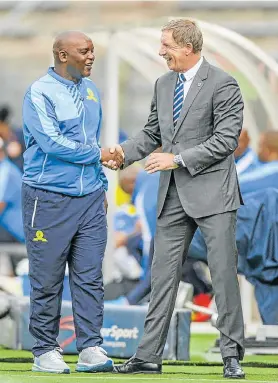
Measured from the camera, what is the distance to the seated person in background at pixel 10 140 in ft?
55.0

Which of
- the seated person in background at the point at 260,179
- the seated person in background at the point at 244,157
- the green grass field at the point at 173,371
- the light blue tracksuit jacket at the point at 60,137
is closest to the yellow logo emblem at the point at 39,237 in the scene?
the light blue tracksuit jacket at the point at 60,137

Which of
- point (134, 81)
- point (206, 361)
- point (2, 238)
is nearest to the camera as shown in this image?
point (206, 361)

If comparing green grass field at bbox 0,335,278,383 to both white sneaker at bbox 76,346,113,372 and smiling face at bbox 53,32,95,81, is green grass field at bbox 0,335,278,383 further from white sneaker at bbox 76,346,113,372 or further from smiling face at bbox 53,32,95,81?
smiling face at bbox 53,32,95,81

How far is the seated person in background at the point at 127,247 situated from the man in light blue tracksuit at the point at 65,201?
13.1 feet

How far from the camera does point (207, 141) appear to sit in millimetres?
8359

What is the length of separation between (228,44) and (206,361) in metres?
4.53

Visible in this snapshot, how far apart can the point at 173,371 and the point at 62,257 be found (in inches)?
43.9

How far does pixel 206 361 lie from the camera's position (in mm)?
10234

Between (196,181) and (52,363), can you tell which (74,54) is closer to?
(196,181)

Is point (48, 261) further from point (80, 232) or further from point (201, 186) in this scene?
point (201, 186)

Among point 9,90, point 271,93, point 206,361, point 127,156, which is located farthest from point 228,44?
point 9,90

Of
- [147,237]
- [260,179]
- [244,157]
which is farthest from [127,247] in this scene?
[260,179]

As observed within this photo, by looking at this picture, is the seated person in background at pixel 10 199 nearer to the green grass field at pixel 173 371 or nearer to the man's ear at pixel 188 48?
the green grass field at pixel 173 371

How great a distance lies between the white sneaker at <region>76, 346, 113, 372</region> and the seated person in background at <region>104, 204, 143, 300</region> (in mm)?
3982
